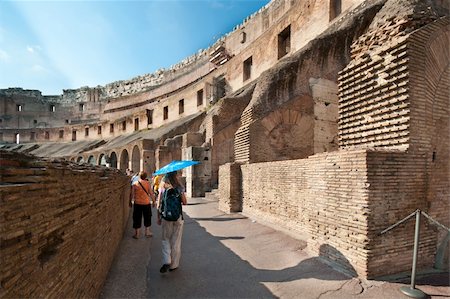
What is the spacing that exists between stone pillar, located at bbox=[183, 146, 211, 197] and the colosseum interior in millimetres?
54

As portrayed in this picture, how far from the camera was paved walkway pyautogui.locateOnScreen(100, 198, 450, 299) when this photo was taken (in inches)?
142

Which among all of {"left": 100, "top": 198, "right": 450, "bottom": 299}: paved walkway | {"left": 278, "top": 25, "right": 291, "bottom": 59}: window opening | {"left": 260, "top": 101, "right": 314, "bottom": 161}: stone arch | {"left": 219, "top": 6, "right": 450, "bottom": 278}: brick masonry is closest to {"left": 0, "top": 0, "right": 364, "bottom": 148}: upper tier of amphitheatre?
{"left": 278, "top": 25, "right": 291, "bottom": 59}: window opening

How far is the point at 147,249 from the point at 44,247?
3740 millimetres

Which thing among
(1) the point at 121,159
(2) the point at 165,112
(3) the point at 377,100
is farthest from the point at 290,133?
(2) the point at 165,112

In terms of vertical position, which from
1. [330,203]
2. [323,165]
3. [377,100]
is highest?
[377,100]

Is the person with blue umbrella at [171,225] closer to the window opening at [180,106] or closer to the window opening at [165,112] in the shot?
the window opening at [180,106]

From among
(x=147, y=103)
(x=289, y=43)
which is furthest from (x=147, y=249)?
(x=147, y=103)

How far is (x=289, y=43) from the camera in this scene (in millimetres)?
16828

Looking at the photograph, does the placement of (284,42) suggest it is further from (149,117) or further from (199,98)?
(149,117)

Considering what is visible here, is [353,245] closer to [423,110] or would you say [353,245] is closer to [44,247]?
[423,110]

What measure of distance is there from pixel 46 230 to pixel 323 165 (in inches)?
165

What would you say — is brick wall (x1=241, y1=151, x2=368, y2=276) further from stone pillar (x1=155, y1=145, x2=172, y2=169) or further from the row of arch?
the row of arch

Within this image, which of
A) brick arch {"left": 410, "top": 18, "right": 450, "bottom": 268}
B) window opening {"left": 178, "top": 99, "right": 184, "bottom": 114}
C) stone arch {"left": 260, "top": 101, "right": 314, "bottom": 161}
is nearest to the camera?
brick arch {"left": 410, "top": 18, "right": 450, "bottom": 268}

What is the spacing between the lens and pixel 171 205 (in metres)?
4.20
